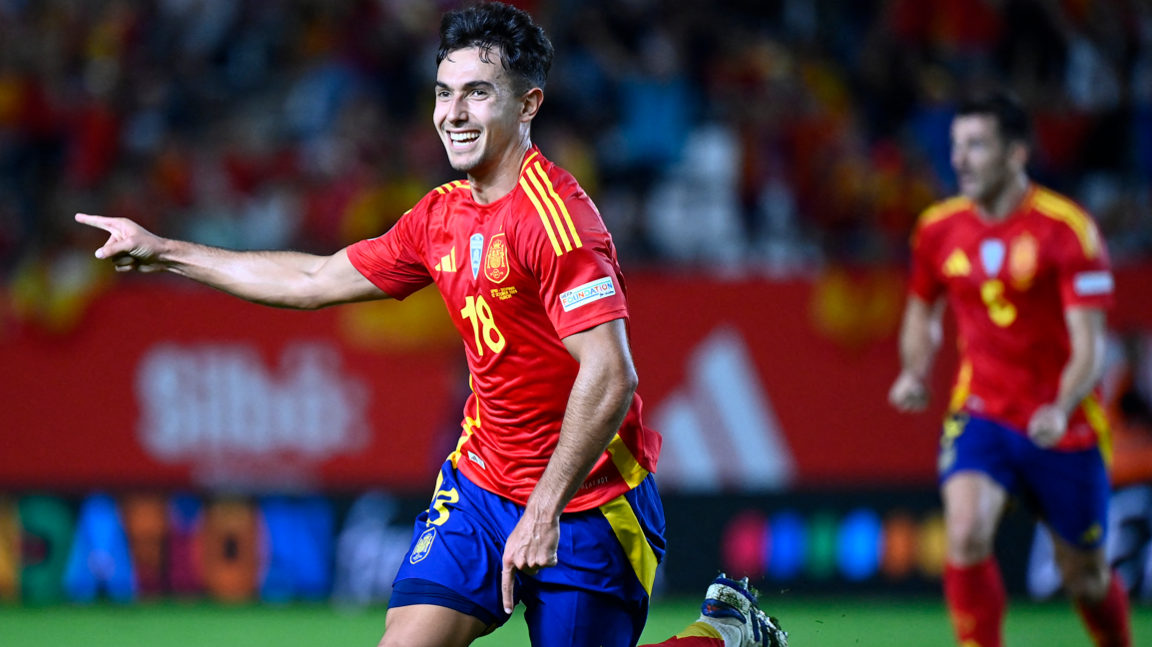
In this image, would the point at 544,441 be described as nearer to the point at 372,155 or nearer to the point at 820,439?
the point at 820,439

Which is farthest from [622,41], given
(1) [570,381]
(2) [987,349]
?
(1) [570,381]

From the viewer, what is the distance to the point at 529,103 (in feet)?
12.9

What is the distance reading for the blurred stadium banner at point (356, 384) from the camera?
8.78 metres

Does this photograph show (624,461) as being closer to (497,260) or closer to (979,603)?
(497,260)

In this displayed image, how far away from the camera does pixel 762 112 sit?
10.5 metres

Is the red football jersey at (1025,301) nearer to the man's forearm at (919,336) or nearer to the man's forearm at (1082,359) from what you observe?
the man's forearm at (1082,359)

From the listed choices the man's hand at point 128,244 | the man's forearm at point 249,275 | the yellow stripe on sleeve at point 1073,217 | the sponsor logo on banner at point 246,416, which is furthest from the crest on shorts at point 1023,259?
the sponsor logo on banner at point 246,416

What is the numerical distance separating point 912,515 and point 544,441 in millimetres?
5376

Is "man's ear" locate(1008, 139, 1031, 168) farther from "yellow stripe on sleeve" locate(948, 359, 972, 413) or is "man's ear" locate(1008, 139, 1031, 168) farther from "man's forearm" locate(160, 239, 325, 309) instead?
"man's forearm" locate(160, 239, 325, 309)

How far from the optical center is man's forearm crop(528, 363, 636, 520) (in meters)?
3.51

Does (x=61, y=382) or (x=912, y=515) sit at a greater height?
(x=61, y=382)

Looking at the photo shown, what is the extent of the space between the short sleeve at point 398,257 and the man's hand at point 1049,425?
2742mm

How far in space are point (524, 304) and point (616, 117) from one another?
7.02m

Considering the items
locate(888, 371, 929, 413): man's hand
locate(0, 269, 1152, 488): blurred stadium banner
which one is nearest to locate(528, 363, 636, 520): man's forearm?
locate(888, 371, 929, 413): man's hand
